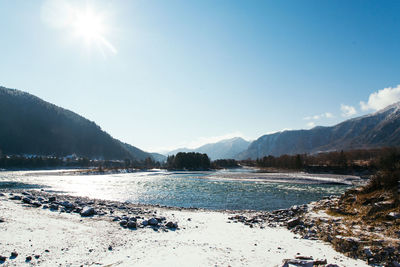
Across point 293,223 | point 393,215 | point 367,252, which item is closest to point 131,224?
point 293,223

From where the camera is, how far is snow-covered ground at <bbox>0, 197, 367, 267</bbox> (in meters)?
10.6

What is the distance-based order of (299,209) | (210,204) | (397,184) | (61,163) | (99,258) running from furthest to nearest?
1. (61,163)
2. (210,204)
3. (299,209)
4. (397,184)
5. (99,258)

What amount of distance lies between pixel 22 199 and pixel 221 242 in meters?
21.9

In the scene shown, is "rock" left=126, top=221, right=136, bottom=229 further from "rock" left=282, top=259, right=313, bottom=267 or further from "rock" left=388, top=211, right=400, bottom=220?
"rock" left=388, top=211, right=400, bottom=220

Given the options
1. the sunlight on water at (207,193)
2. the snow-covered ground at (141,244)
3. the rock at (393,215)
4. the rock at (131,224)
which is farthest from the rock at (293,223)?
the sunlight on water at (207,193)

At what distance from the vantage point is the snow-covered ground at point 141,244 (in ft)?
34.7

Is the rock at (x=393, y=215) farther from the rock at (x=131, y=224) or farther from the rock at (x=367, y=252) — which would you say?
→ the rock at (x=131, y=224)

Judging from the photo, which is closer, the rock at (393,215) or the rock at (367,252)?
the rock at (367,252)

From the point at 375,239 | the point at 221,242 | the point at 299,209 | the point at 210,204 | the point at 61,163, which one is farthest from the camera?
the point at 61,163

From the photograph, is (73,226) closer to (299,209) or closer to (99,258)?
(99,258)

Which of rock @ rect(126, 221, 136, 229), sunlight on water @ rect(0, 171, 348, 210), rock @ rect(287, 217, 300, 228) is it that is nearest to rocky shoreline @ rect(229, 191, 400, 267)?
rock @ rect(287, 217, 300, 228)

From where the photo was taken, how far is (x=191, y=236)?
15.1 m

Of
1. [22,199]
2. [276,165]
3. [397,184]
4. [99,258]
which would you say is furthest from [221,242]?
[276,165]

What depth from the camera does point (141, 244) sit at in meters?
12.9
